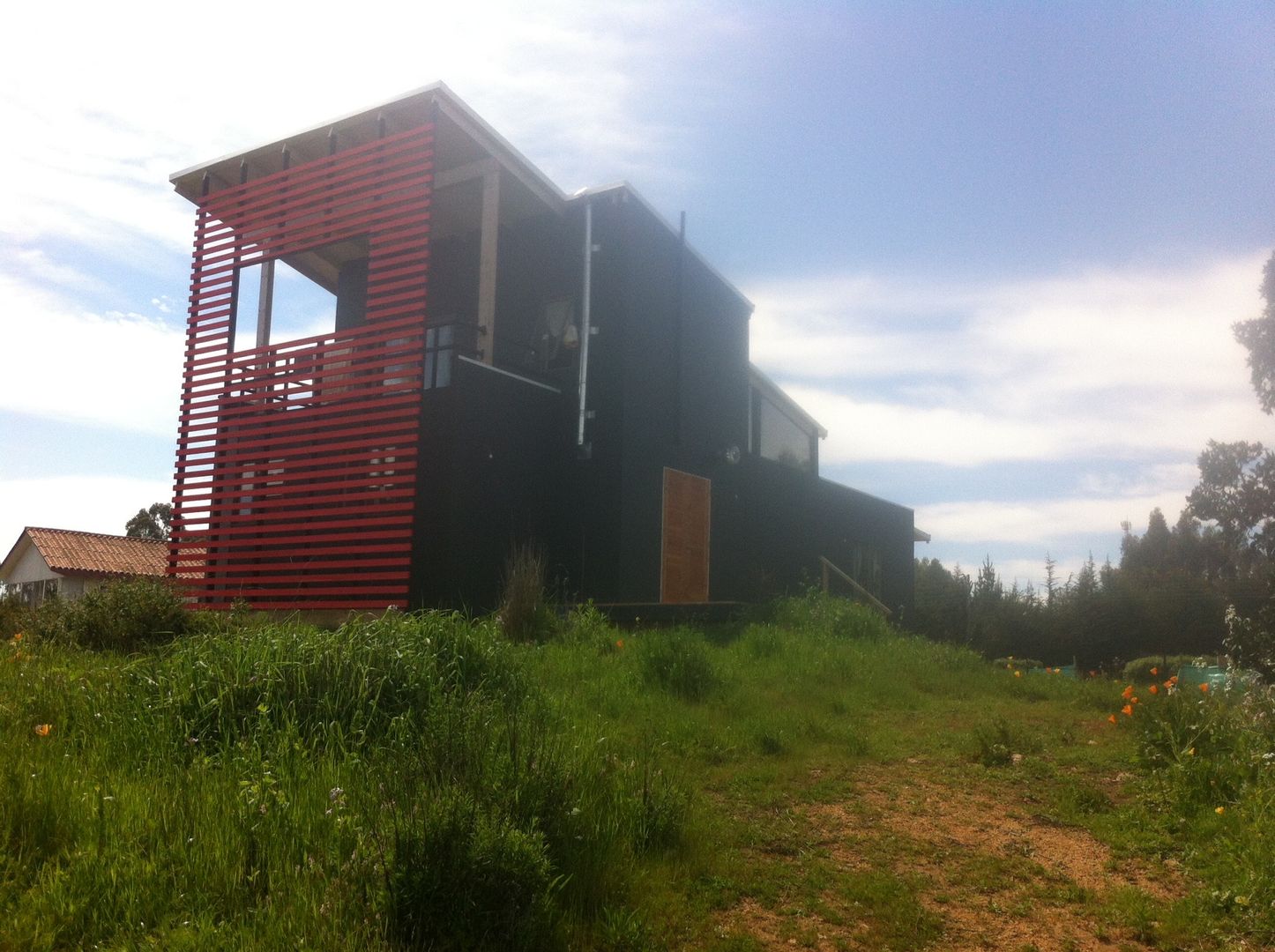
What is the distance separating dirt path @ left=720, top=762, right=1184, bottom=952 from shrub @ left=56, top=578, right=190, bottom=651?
16.3ft

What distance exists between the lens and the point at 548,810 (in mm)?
3832

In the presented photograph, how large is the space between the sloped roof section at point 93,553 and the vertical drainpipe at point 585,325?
1672 centimetres

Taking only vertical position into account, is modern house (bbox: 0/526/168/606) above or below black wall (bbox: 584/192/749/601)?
below

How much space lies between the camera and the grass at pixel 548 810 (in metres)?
3.23

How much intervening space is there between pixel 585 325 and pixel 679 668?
584 centimetres

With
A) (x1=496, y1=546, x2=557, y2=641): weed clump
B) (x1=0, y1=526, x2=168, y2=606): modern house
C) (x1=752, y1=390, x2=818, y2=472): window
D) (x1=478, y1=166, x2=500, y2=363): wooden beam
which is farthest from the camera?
(x1=0, y1=526, x2=168, y2=606): modern house

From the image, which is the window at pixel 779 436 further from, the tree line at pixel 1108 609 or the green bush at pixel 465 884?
the green bush at pixel 465 884

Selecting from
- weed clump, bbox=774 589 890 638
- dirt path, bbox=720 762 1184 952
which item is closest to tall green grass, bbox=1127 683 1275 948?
dirt path, bbox=720 762 1184 952

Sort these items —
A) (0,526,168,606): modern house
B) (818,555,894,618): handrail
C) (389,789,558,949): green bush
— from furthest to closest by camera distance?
(0,526,168,606): modern house → (818,555,894,618): handrail → (389,789,558,949): green bush

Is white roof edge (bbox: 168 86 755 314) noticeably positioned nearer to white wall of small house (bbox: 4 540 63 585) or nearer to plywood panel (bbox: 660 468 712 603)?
plywood panel (bbox: 660 468 712 603)

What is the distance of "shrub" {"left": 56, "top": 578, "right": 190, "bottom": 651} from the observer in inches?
280

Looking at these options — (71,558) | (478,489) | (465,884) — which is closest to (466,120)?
(478,489)

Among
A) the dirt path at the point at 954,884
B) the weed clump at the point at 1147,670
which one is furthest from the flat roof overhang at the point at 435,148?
the weed clump at the point at 1147,670

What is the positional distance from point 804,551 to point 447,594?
27.2 ft
